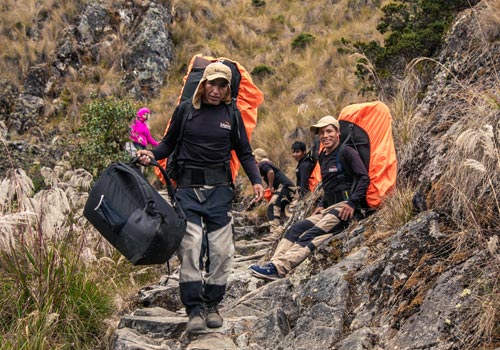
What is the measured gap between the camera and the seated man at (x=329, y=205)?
6.02 metres

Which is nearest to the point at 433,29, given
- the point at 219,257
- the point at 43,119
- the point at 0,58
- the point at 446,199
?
the point at 446,199

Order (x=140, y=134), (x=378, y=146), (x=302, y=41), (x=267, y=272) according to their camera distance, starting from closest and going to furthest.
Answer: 1. (x=267, y=272)
2. (x=378, y=146)
3. (x=140, y=134)
4. (x=302, y=41)

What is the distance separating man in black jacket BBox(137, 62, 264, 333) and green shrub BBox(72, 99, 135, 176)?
699 centimetres

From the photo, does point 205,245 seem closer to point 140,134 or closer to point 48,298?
point 48,298

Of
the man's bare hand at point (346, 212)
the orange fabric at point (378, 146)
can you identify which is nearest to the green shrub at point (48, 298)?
the man's bare hand at point (346, 212)

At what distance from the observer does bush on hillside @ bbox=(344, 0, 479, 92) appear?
36.1 feet

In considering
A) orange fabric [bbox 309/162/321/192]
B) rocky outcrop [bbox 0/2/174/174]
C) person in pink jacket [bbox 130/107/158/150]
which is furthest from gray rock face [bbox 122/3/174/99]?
orange fabric [bbox 309/162/321/192]

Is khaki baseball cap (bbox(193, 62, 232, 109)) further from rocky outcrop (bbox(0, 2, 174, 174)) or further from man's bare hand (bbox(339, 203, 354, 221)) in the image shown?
rocky outcrop (bbox(0, 2, 174, 174))

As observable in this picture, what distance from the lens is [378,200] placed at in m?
6.31

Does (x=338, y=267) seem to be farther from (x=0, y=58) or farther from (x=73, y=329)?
(x=0, y=58)

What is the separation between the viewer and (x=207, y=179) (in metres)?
5.03

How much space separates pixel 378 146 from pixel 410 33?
5.66m

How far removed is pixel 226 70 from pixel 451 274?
98.7 inches

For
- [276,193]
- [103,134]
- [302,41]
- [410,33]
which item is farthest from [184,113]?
[302,41]
